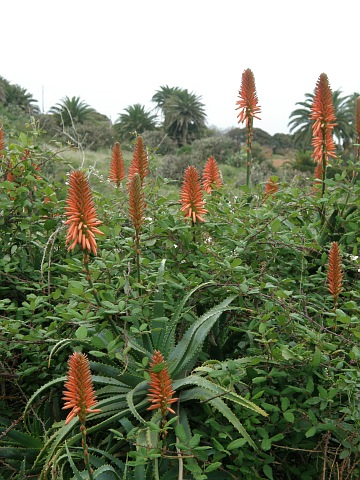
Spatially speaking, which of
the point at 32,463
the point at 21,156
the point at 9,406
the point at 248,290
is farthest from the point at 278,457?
the point at 21,156

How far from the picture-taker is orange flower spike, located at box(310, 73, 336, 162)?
9.51 feet

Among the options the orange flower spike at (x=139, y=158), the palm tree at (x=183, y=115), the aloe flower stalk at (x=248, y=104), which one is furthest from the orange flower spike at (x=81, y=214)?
the palm tree at (x=183, y=115)

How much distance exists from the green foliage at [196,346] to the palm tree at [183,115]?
29277 millimetres

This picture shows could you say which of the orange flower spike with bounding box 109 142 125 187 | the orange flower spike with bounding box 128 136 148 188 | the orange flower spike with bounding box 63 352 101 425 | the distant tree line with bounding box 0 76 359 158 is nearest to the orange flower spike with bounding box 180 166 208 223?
the orange flower spike with bounding box 128 136 148 188

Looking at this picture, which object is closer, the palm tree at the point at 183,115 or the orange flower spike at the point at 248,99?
the orange flower spike at the point at 248,99

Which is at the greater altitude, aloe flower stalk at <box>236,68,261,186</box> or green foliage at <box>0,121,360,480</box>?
aloe flower stalk at <box>236,68,261,186</box>

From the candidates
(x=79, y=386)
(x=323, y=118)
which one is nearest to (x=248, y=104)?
(x=323, y=118)

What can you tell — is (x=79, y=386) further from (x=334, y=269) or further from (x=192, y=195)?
(x=192, y=195)

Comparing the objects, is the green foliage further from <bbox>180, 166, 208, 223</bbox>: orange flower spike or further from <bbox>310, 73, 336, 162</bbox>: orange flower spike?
<bbox>310, 73, 336, 162</bbox>: orange flower spike

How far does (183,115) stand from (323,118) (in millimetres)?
30362

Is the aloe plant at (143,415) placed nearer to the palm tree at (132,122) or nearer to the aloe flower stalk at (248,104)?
the aloe flower stalk at (248,104)

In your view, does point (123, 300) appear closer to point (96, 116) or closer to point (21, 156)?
point (21, 156)

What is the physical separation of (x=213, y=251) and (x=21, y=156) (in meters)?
1.42

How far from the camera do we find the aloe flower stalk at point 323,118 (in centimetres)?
290
